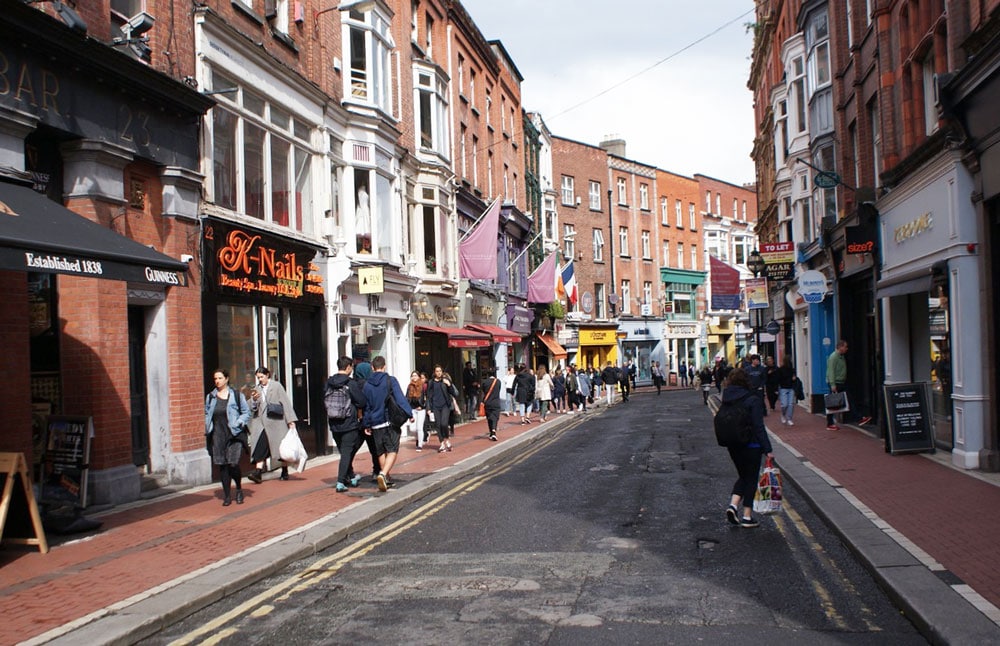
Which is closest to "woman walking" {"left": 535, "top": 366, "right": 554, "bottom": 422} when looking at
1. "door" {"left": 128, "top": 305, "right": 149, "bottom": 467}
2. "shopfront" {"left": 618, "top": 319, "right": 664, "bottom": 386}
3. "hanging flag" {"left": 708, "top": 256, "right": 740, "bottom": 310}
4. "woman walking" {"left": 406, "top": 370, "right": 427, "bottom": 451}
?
"woman walking" {"left": 406, "top": 370, "right": 427, "bottom": 451}

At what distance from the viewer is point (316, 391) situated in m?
18.6

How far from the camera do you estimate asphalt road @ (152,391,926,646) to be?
20.0ft

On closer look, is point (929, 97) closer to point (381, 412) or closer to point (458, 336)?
point (381, 412)

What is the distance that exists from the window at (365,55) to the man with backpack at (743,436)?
1373cm

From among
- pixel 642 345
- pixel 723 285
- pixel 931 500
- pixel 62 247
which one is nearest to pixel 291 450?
pixel 62 247

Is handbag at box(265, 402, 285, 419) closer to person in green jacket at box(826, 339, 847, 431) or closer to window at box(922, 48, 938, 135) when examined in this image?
window at box(922, 48, 938, 135)

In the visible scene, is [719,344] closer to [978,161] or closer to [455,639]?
[978,161]

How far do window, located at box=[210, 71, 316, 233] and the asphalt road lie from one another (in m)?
6.79

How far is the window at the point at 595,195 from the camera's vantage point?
57.9 m

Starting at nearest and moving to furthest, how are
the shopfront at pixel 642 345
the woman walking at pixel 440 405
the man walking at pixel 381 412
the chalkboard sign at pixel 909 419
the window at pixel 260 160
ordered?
the man walking at pixel 381 412 → the chalkboard sign at pixel 909 419 → the window at pixel 260 160 → the woman walking at pixel 440 405 → the shopfront at pixel 642 345

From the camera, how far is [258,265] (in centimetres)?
1582

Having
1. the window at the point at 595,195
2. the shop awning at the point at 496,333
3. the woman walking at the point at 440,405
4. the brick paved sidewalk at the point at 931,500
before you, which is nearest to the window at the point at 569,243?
the window at the point at 595,195

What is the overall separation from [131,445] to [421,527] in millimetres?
4621

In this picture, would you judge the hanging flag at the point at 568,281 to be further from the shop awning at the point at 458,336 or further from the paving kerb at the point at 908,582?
the paving kerb at the point at 908,582
